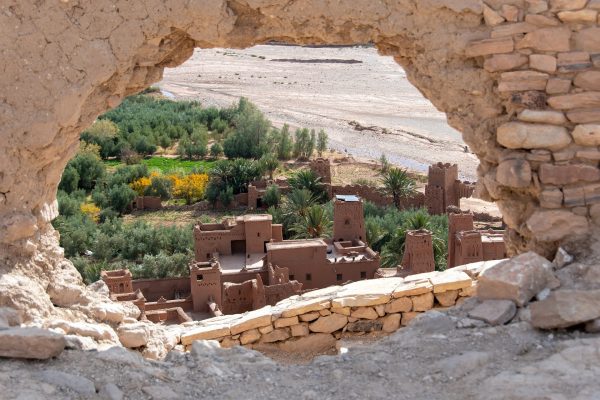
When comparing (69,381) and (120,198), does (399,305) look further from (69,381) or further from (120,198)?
(120,198)

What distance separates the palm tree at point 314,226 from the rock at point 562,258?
17759 mm

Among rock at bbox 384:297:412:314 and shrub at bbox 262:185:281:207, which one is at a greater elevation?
rock at bbox 384:297:412:314

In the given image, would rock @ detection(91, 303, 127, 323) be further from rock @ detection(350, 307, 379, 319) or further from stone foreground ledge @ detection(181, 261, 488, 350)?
rock @ detection(350, 307, 379, 319)

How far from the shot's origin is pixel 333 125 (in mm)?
44188

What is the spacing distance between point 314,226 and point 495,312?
61.1 ft

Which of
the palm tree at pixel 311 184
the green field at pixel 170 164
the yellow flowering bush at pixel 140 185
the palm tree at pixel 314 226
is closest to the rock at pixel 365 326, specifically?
the palm tree at pixel 314 226

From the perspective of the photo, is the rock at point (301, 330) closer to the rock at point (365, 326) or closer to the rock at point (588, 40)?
the rock at point (365, 326)

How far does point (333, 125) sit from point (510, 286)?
39855mm

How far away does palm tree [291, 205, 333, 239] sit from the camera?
2305cm

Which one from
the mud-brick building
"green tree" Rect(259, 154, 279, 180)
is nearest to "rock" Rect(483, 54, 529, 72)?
the mud-brick building

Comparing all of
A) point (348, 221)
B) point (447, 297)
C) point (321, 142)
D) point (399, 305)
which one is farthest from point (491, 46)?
point (321, 142)

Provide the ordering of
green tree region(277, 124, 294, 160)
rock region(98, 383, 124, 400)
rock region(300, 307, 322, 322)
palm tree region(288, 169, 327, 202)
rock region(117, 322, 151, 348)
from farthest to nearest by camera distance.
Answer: green tree region(277, 124, 294, 160)
palm tree region(288, 169, 327, 202)
rock region(300, 307, 322, 322)
rock region(117, 322, 151, 348)
rock region(98, 383, 124, 400)

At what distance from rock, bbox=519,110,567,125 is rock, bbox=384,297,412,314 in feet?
6.59

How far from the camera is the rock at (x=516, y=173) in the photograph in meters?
5.12
